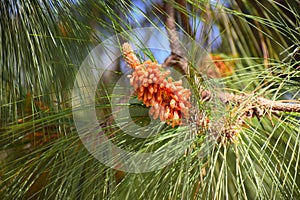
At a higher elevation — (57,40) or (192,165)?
(57,40)

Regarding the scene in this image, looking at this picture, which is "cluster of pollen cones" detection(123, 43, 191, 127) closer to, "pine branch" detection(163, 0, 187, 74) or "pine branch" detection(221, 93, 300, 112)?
"pine branch" detection(221, 93, 300, 112)

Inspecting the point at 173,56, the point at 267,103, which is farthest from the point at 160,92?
the point at 173,56

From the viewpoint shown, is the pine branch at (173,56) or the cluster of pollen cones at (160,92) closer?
the cluster of pollen cones at (160,92)

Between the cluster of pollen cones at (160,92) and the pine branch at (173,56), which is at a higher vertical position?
the pine branch at (173,56)

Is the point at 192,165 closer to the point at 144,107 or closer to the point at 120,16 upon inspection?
the point at 144,107

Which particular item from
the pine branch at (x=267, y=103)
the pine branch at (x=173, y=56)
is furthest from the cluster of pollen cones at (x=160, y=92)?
the pine branch at (x=173, y=56)

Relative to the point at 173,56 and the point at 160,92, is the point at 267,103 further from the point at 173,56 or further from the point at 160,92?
the point at 173,56

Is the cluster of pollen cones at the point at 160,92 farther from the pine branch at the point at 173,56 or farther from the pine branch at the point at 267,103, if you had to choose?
the pine branch at the point at 173,56

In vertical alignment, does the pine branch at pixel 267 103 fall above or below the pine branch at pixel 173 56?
below

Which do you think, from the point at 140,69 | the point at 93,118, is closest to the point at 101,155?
the point at 93,118
